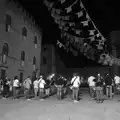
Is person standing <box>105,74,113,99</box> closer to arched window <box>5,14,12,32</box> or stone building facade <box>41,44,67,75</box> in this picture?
arched window <box>5,14,12,32</box>

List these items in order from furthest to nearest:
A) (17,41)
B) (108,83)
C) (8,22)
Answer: (17,41) < (8,22) < (108,83)

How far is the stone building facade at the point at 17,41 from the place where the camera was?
1939cm

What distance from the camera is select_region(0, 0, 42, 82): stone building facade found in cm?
1939

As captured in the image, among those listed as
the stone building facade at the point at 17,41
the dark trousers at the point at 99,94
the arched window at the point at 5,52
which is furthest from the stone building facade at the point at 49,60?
the dark trousers at the point at 99,94

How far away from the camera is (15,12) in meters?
21.6

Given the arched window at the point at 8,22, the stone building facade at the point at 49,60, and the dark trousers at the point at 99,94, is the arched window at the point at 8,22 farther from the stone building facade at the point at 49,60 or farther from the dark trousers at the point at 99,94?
→ the stone building facade at the point at 49,60

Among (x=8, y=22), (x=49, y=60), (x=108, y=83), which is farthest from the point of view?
(x=49, y=60)

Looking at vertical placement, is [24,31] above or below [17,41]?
above

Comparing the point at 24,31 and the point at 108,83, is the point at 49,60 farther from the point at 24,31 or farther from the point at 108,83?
the point at 108,83

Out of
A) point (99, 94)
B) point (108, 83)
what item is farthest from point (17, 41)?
point (99, 94)

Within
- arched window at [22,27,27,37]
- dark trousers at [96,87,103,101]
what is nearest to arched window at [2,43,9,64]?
arched window at [22,27,27,37]

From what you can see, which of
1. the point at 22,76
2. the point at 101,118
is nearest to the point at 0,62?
the point at 22,76

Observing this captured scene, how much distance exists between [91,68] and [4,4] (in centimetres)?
2773

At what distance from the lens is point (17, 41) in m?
22.0
